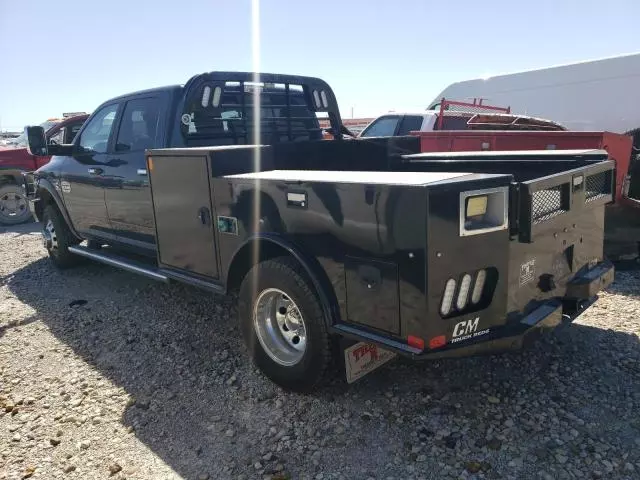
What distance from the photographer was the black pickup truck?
2578 mm

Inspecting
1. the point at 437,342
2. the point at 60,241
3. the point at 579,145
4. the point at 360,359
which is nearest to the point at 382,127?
the point at 579,145

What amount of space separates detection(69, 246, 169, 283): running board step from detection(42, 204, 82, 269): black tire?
0.40 m

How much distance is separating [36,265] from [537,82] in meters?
11.1

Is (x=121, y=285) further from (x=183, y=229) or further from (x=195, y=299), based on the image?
(x=183, y=229)

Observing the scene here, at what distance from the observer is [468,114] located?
31.4 ft

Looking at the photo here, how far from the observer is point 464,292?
2.68 m

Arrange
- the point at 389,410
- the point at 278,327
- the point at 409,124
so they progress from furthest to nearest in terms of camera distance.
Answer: the point at 409,124 < the point at 278,327 < the point at 389,410

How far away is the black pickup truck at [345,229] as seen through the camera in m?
2.58

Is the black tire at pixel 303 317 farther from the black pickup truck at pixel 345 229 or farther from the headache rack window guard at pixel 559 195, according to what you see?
the headache rack window guard at pixel 559 195

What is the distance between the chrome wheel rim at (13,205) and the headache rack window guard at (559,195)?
408 inches

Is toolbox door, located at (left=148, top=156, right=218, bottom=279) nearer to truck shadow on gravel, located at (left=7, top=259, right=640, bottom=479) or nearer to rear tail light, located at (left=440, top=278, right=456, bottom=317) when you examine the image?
truck shadow on gravel, located at (left=7, top=259, right=640, bottom=479)

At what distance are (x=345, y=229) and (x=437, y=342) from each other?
712 mm

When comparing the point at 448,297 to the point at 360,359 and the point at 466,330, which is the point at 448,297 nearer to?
the point at 466,330

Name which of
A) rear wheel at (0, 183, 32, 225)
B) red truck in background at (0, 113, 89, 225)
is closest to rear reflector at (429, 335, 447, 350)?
red truck in background at (0, 113, 89, 225)
